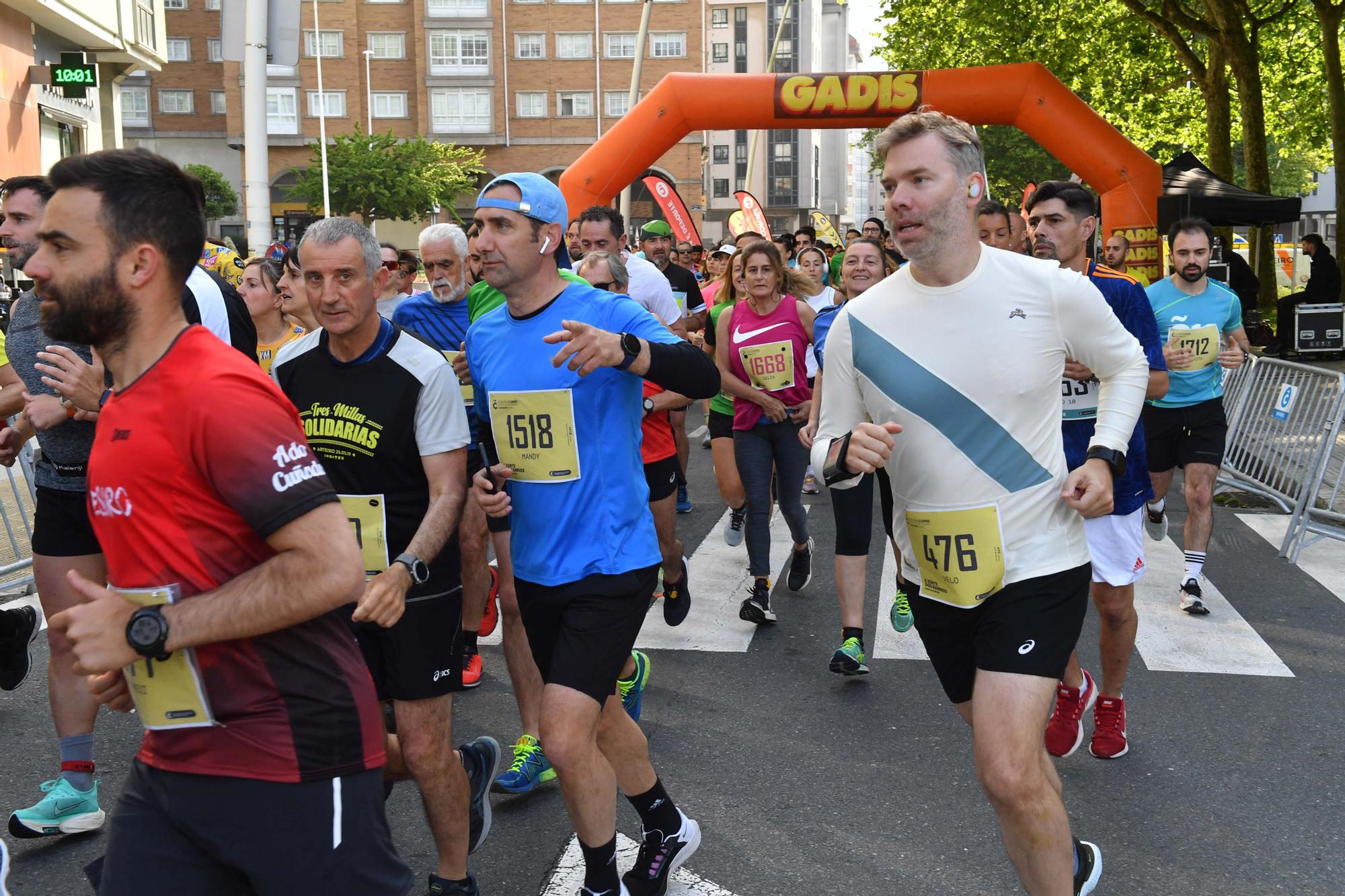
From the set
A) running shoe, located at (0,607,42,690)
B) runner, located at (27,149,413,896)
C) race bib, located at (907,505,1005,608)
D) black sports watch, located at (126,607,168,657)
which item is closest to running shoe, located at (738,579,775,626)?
running shoe, located at (0,607,42,690)

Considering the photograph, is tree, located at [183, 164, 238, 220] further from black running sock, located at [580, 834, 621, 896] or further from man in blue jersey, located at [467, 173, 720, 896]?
black running sock, located at [580, 834, 621, 896]

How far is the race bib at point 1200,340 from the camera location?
306 inches

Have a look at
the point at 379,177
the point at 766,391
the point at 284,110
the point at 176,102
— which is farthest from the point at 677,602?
the point at 176,102

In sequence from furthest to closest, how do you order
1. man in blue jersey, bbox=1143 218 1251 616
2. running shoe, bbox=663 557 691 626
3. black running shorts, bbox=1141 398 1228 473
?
black running shorts, bbox=1141 398 1228 473 < man in blue jersey, bbox=1143 218 1251 616 < running shoe, bbox=663 557 691 626

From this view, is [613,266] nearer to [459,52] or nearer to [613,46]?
[613,46]

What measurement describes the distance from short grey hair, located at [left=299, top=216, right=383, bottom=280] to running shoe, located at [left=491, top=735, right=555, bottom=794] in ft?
6.29

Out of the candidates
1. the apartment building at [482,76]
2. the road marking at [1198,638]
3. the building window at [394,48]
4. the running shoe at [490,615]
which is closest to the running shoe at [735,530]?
the running shoe at [490,615]

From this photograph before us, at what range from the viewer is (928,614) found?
3623 millimetres

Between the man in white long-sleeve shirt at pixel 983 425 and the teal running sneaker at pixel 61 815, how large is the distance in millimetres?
2879

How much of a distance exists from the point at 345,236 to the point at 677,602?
136 inches

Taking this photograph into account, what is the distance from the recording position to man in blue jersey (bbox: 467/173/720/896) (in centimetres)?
370

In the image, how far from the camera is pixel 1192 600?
7.33 metres

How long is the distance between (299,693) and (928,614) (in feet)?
6.08

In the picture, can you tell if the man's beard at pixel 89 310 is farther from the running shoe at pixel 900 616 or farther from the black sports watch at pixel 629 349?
the running shoe at pixel 900 616
